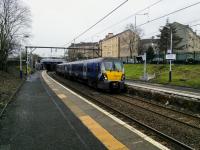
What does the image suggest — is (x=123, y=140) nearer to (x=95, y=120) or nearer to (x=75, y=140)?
(x=75, y=140)

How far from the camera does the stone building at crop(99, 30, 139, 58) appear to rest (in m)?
90.7

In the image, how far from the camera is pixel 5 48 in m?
→ 53.7

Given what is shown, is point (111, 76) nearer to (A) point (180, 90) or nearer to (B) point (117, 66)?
(B) point (117, 66)

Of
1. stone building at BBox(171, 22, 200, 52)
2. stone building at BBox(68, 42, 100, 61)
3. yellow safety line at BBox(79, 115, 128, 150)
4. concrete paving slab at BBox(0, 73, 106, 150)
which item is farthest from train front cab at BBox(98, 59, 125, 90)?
stone building at BBox(171, 22, 200, 52)

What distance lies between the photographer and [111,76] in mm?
25969

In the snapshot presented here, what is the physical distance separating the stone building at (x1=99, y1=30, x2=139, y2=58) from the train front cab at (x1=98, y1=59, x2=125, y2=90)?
61110 mm

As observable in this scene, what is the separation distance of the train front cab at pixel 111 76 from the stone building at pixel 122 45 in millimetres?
→ 61110

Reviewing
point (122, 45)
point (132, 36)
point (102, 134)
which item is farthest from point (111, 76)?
point (122, 45)

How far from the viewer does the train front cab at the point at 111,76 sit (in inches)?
1018

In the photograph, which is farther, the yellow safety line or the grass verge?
the grass verge

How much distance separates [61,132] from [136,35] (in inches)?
3136

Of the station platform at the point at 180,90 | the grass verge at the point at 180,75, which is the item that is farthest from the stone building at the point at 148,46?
the station platform at the point at 180,90

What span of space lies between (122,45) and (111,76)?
272 feet

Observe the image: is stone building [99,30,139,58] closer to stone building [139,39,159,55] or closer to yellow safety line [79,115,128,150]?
stone building [139,39,159,55]
